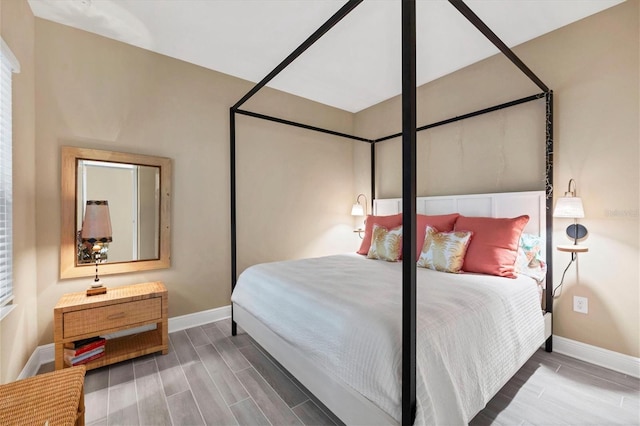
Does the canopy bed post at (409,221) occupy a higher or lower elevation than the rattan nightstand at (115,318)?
higher

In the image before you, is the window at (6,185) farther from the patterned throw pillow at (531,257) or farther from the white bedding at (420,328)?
the patterned throw pillow at (531,257)

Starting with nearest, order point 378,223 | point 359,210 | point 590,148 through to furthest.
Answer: point 590,148
point 378,223
point 359,210

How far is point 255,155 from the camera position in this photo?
3236 millimetres

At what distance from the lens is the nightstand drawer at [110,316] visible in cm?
192

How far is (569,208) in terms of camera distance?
2.03 m

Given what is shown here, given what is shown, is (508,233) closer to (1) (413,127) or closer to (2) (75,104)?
(1) (413,127)

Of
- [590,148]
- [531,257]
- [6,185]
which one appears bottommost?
[531,257]

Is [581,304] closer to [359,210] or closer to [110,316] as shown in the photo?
[359,210]

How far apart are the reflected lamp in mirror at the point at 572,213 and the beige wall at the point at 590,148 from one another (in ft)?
0.21

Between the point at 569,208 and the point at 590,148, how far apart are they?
535 millimetres

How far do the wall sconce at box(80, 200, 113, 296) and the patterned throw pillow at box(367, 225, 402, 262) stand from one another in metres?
2.35

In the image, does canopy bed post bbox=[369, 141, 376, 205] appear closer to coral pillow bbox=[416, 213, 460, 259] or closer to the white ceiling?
the white ceiling

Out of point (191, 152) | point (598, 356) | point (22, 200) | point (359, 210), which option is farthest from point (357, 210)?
point (22, 200)

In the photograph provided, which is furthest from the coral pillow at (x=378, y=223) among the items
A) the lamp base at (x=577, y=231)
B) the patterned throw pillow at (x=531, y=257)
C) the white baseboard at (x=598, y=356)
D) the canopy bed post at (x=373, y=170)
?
the white baseboard at (x=598, y=356)
